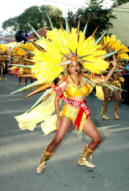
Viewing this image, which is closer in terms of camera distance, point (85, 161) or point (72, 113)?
point (72, 113)

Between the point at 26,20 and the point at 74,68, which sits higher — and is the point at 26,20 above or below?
above

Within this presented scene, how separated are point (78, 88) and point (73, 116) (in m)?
0.44

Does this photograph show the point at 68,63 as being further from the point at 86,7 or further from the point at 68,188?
the point at 86,7

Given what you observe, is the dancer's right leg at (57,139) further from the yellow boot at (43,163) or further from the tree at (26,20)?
the tree at (26,20)

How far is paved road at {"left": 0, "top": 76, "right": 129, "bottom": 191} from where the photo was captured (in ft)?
12.5

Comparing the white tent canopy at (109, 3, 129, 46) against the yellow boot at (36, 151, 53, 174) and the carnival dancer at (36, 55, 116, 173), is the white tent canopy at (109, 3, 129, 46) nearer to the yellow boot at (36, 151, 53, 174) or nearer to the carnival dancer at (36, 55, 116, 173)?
the carnival dancer at (36, 55, 116, 173)

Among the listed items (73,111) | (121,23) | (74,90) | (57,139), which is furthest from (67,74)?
(121,23)

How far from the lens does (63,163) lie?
458cm

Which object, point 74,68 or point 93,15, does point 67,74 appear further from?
point 93,15

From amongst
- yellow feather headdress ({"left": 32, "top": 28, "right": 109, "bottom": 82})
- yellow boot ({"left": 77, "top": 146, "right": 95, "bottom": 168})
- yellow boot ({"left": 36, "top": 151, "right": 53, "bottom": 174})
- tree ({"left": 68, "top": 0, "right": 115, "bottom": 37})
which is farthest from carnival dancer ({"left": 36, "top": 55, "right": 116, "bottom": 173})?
tree ({"left": 68, "top": 0, "right": 115, "bottom": 37})

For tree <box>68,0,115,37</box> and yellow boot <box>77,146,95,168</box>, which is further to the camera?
tree <box>68,0,115,37</box>

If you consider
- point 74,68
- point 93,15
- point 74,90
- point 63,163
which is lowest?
point 63,163

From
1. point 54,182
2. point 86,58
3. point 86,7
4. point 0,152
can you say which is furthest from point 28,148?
point 86,7

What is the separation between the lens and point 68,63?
4.06 metres
